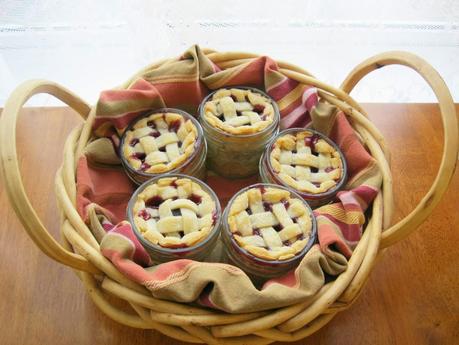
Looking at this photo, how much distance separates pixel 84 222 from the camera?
1.94 feet

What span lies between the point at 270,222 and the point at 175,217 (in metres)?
0.12

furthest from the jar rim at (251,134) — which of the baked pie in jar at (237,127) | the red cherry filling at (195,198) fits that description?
the red cherry filling at (195,198)

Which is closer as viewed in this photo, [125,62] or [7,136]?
[7,136]

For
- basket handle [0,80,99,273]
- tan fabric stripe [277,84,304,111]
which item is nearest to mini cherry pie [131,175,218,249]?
basket handle [0,80,99,273]

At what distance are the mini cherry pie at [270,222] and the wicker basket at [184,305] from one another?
7cm

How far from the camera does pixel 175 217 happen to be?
0.60 metres

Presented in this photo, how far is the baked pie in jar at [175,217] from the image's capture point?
58cm

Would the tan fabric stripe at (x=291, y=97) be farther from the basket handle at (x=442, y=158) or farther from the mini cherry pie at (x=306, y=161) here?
the basket handle at (x=442, y=158)

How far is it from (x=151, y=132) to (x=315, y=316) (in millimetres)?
344

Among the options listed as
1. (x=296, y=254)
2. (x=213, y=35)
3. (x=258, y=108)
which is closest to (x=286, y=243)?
(x=296, y=254)

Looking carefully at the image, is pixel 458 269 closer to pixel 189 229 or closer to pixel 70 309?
pixel 189 229

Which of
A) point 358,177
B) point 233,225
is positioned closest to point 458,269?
point 358,177

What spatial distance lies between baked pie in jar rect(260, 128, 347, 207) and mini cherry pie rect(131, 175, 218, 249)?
0.34 ft

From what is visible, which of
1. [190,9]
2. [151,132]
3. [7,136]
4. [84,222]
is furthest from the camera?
[190,9]
